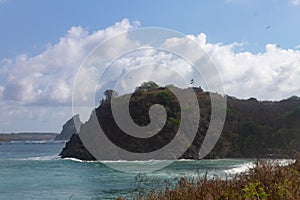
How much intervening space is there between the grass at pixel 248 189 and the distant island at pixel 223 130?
5424 centimetres

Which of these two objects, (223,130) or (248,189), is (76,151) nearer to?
(223,130)

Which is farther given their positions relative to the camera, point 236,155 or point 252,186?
point 236,155

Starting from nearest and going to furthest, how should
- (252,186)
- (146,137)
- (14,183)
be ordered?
(252,186) < (14,183) < (146,137)

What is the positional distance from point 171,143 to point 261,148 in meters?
14.6

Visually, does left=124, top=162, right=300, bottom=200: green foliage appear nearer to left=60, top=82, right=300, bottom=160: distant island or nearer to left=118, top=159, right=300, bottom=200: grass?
left=118, top=159, right=300, bottom=200: grass

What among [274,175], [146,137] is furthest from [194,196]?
[146,137]

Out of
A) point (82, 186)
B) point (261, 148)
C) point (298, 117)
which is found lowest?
point (82, 186)

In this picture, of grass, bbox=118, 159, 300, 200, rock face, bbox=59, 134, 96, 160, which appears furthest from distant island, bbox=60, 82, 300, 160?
grass, bbox=118, 159, 300, 200

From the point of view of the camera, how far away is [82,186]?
33.8m

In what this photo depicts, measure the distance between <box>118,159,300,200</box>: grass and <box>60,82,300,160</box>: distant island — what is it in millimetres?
54245

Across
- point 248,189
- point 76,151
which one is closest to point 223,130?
point 76,151

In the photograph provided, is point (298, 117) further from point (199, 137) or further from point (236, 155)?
point (199, 137)

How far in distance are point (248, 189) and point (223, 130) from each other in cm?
6974

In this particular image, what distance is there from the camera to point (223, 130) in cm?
7581
